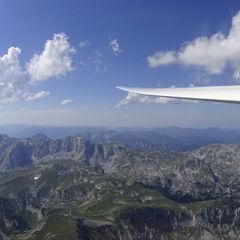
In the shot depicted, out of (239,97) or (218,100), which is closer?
(239,97)

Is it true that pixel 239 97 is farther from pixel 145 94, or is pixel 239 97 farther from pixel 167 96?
pixel 145 94

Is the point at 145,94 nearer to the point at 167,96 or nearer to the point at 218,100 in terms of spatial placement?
the point at 167,96

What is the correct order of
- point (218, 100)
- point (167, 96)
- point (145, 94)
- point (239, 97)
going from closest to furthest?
1. point (239, 97)
2. point (218, 100)
3. point (167, 96)
4. point (145, 94)

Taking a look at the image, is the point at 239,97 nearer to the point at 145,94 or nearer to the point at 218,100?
the point at 218,100

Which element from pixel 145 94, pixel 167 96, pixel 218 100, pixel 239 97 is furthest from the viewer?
pixel 145 94

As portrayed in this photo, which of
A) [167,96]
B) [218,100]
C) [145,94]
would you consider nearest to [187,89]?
[167,96]

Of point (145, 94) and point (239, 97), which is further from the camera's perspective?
point (145, 94)

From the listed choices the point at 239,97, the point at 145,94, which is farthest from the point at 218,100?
the point at 145,94

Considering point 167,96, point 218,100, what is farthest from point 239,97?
point 167,96
